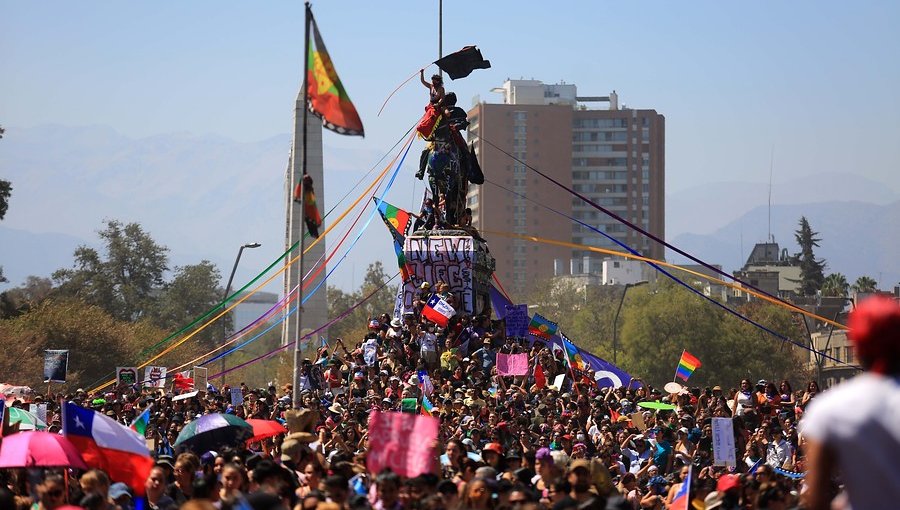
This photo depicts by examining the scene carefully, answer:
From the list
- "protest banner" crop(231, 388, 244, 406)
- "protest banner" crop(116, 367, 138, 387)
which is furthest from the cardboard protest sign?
"protest banner" crop(116, 367, 138, 387)

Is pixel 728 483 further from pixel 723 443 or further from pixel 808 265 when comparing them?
pixel 808 265

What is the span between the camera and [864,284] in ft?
376

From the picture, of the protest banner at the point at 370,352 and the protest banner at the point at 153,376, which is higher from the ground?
the protest banner at the point at 370,352

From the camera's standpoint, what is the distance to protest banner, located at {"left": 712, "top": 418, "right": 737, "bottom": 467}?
63.1ft

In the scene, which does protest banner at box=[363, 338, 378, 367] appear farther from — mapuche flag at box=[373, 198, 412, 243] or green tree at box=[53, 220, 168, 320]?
green tree at box=[53, 220, 168, 320]

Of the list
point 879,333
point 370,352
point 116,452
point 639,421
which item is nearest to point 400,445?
point 116,452

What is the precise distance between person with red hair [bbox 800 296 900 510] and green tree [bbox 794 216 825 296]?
423 ft

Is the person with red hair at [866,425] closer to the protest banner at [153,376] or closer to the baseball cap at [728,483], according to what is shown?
the baseball cap at [728,483]

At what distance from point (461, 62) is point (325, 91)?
69.9ft

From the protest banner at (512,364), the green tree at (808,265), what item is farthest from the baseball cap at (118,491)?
the green tree at (808,265)

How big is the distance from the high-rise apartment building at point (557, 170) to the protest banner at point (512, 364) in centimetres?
12236

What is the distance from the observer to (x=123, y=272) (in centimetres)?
Answer: 10412

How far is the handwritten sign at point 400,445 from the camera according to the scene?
11.7 m

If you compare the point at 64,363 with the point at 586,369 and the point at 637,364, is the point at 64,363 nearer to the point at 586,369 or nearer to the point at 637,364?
the point at 586,369
